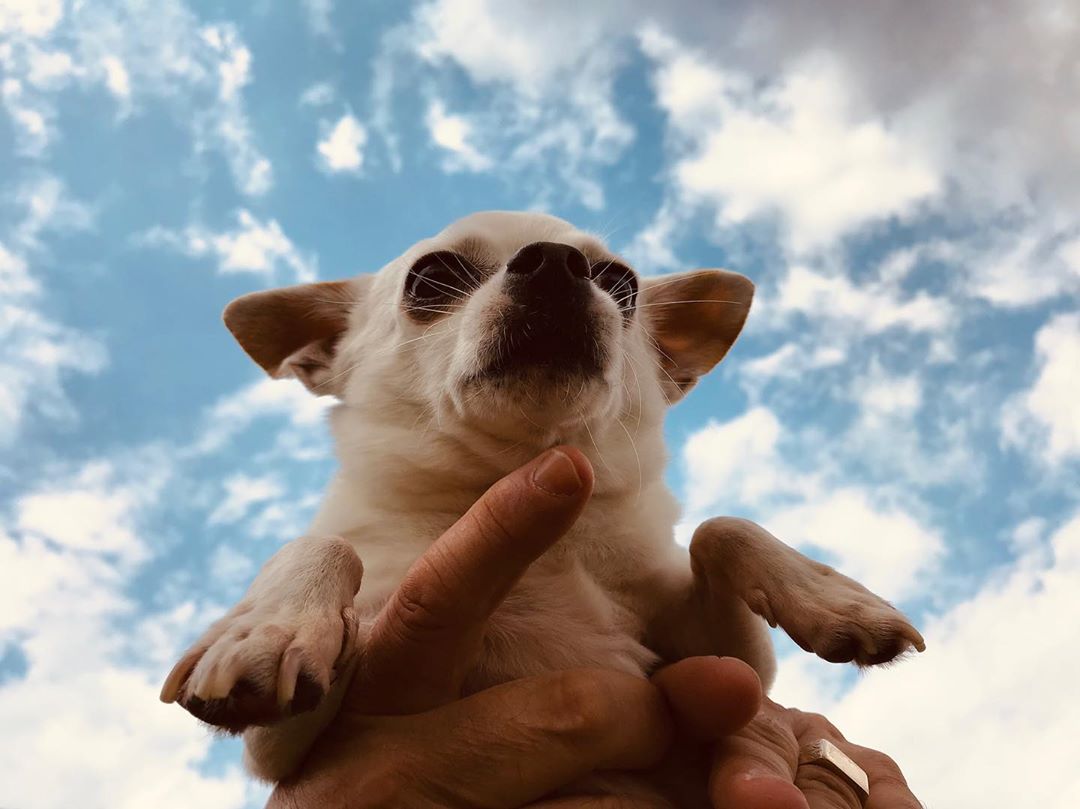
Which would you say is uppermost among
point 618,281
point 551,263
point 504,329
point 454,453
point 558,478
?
point 618,281

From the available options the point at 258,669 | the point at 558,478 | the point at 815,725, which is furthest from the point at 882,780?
the point at 258,669

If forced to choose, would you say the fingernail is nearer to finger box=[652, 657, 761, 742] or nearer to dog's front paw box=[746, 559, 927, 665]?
finger box=[652, 657, 761, 742]

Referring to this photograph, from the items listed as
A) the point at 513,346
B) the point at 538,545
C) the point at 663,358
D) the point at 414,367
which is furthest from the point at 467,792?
the point at 663,358

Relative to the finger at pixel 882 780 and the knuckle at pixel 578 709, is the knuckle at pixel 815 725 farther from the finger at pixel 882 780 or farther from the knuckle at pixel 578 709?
the knuckle at pixel 578 709

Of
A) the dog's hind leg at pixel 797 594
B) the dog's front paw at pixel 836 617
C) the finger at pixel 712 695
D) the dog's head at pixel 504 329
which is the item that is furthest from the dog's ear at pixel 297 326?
the dog's front paw at pixel 836 617

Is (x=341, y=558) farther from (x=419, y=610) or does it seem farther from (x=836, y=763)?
(x=836, y=763)

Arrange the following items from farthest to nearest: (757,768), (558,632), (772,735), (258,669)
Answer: (772,735), (558,632), (757,768), (258,669)

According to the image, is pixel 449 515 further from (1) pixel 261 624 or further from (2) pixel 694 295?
(2) pixel 694 295
